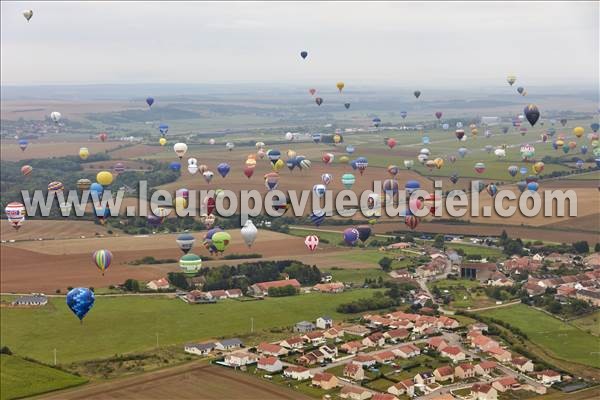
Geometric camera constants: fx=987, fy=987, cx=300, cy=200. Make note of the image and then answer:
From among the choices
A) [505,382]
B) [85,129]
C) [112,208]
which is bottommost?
[505,382]

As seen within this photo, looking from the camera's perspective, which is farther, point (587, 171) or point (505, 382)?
point (587, 171)

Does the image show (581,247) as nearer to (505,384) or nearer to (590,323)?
(590,323)

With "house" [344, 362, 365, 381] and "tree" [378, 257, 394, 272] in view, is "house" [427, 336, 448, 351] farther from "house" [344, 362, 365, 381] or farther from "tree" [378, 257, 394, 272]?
"tree" [378, 257, 394, 272]

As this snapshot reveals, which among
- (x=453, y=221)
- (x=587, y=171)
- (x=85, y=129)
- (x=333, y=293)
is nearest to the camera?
(x=333, y=293)

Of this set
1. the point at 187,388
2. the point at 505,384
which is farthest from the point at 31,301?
the point at 505,384

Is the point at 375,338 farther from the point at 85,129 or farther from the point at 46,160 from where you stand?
the point at 85,129

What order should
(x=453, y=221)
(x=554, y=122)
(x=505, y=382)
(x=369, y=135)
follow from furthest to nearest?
(x=554, y=122) < (x=369, y=135) < (x=453, y=221) < (x=505, y=382)

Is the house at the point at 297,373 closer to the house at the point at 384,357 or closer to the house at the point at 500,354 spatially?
the house at the point at 384,357

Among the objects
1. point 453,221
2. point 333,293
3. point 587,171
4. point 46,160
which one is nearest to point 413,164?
point 587,171
